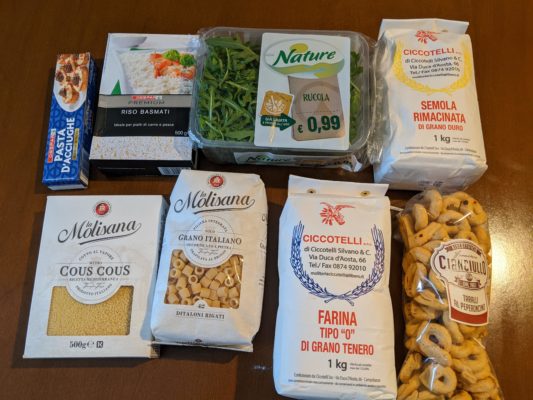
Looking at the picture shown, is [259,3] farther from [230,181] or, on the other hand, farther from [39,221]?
[39,221]

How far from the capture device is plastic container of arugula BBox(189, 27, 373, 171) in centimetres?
85

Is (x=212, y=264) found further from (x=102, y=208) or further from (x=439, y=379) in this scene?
(x=439, y=379)

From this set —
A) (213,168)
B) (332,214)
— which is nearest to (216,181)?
(213,168)

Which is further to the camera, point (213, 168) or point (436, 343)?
point (213, 168)

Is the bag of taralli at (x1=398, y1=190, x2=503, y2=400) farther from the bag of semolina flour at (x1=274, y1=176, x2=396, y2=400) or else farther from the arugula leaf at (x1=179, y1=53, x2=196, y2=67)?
the arugula leaf at (x1=179, y1=53, x2=196, y2=67)

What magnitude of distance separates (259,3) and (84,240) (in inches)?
27.8

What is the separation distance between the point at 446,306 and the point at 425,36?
0.57m

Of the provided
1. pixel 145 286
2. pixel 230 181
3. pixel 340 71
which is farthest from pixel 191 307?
pixel 340 71

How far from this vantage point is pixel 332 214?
81cm

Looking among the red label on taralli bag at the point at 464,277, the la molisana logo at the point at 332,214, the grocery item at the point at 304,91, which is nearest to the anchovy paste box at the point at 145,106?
the grocery item at the point at 304,91

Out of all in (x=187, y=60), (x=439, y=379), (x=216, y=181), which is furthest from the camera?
(x=187, y=60)

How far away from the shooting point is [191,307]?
2.52ft

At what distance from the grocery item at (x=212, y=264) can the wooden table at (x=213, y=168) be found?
0.07 metres

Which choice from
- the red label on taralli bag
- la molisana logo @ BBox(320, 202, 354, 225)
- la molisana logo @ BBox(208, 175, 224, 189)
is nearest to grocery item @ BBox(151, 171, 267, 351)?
la molisana logo @ BBox(208, 175, 224, 189)
